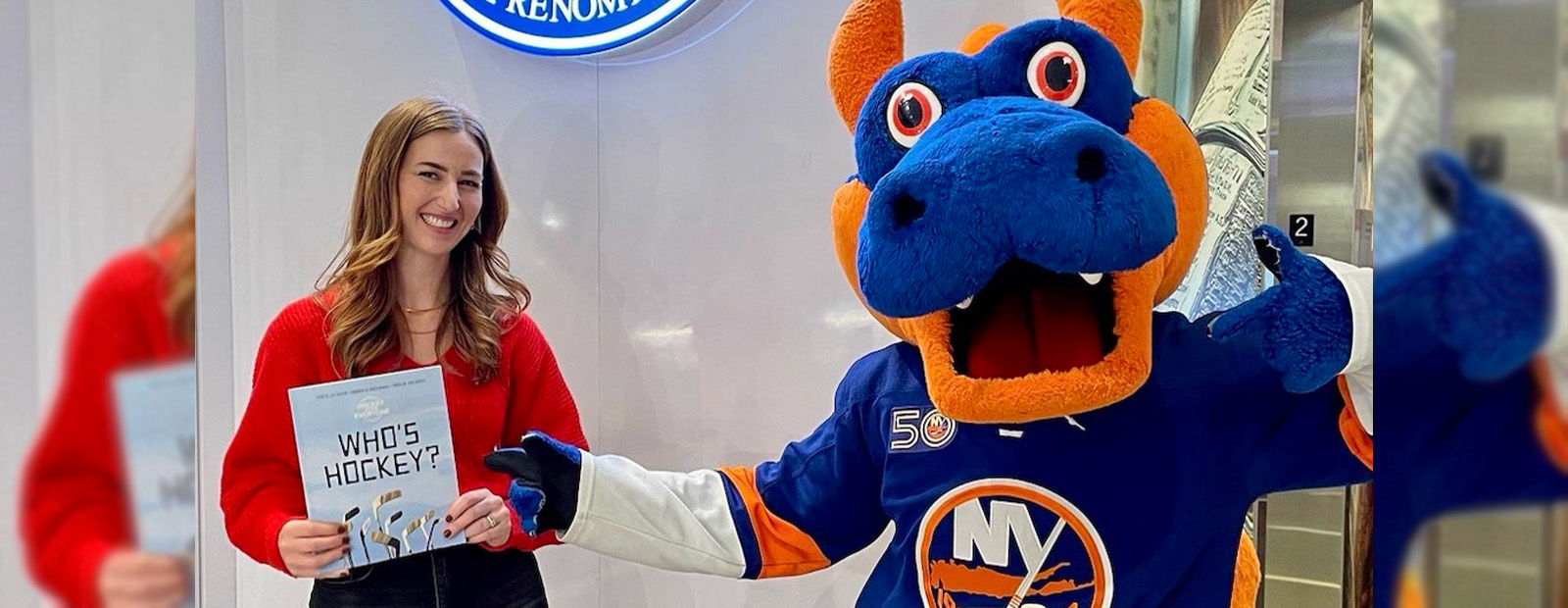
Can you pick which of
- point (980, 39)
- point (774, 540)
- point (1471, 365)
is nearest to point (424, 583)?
point (774, 540)

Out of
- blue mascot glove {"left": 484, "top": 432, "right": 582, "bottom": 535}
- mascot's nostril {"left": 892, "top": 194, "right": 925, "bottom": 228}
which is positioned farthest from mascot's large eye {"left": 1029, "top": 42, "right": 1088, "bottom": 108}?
blue mascot glove {"left": 484, "top": 432, "right": 582, "bottom": 535}

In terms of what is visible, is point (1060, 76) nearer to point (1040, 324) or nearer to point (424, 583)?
point (1040, 324)

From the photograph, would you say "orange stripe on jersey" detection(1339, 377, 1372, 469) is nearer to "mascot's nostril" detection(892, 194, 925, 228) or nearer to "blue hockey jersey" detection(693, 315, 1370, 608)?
"blue hockey jersey" detection(693, 315, 1370, 608)

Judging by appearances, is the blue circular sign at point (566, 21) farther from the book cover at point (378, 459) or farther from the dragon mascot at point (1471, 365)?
the dragon mascot at point (1471, 365)

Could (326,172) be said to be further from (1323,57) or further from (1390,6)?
(1390,6)

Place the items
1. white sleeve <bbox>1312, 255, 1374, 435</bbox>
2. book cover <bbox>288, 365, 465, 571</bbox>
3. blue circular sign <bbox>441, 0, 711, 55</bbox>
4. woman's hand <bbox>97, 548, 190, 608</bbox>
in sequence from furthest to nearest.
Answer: blue circular sign <bbox>441, 0, 711, 55</bbox> < book cover <bbox>288, 365, 465, 571</bbox> < woman's hand <bbox>97, 548, 190, 608</bbox> < white sleeve <bbox>1312, 255, 1374, 435</bbox>

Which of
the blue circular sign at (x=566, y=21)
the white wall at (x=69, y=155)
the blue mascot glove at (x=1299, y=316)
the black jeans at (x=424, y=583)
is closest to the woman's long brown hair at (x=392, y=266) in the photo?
the blue circular sign at (x=566, y=21)

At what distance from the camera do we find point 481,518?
155 centimetres

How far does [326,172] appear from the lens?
1.67 metres

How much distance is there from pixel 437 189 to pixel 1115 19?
875mm

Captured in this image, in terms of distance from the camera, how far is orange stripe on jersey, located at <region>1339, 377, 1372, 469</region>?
1.06 metres

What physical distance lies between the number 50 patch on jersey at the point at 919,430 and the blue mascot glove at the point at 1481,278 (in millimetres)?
1042

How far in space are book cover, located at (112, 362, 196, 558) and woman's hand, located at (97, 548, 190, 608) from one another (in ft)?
0.04

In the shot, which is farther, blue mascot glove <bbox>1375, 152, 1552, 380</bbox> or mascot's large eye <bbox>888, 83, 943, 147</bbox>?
mascot's large eye <bbox>888, 83, 943, 147</bbox>
